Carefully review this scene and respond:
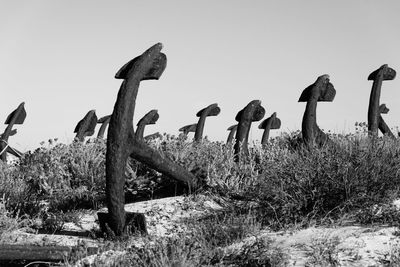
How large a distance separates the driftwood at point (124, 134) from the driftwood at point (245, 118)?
8.82 ft

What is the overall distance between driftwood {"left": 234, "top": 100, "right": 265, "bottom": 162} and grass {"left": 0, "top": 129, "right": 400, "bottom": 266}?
23 cm

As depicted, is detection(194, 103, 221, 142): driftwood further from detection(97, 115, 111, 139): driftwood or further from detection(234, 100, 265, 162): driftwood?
detection(234, 100, 265, 162): driftwood

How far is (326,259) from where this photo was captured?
468 cm

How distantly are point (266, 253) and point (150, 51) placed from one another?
281 centimetres

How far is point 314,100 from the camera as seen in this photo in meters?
8.15

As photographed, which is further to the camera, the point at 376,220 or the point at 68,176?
the point at 68,176

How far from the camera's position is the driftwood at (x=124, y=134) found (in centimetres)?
624

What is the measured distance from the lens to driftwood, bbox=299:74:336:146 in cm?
812

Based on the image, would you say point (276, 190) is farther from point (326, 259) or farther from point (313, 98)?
point (313, 98)

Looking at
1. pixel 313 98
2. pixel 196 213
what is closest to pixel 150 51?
pixel 196 213

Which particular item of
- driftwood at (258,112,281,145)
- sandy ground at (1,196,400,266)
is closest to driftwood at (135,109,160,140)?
driftwood at (258,112,281,145)

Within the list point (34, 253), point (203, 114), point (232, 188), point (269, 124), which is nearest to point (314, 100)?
point (232, 188)

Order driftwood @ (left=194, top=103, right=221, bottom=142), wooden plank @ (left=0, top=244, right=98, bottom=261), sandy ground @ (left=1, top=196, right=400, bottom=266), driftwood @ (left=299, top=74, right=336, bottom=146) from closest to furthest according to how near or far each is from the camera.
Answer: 1. sandy ground @ (left=1, top=196, right=400, bottom=266)
2. wooden plank @ (left=0, top=244, right=98, bottom=261)
3. driftwood @ (left=299, top=74, right=336, bottom=146)
4. driftwood @ (left=194, top=103, right=221, bottom=142)

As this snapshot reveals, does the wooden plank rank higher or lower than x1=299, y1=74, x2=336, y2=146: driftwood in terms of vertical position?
lower
